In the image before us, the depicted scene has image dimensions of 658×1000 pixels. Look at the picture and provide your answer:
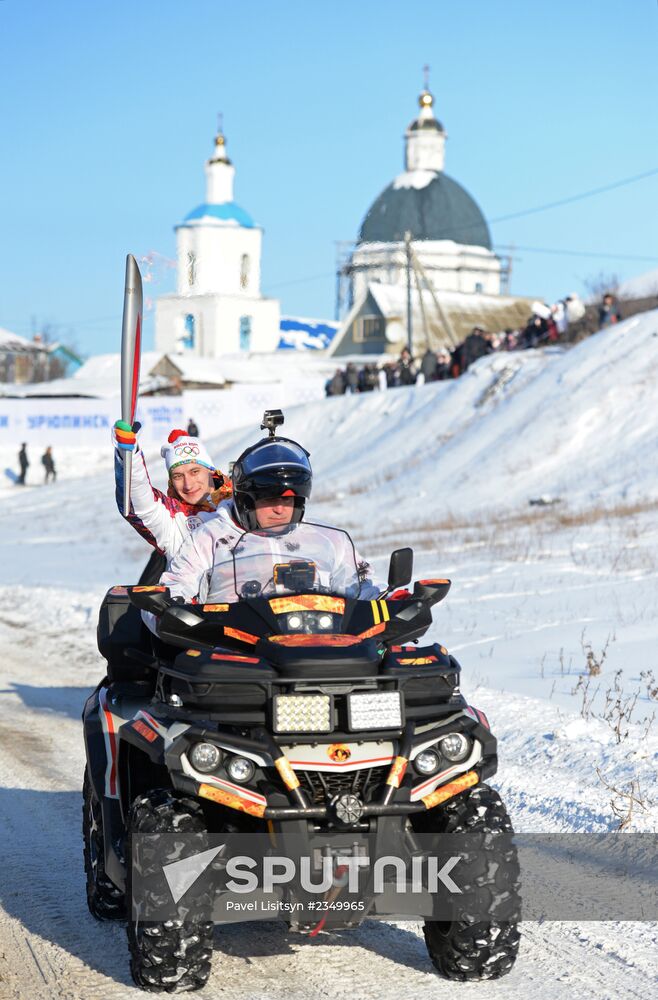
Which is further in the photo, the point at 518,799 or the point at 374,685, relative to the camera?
the point at 518,799

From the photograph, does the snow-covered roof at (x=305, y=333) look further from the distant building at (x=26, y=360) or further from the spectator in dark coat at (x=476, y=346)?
the spectator in dark coat at (x=476, y=346)

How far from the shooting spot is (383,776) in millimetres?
4711

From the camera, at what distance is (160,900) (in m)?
4.67

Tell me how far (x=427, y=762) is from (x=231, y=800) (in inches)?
27.7

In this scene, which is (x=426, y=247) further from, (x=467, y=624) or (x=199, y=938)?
(x=199, y=938)

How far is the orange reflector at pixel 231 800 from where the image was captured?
4.55 m

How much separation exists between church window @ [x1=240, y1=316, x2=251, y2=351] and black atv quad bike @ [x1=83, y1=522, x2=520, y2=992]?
3829 inches

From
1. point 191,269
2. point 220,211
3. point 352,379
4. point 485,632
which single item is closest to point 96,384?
point 220,211

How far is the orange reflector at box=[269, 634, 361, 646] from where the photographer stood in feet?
15.9

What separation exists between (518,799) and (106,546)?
23.2m

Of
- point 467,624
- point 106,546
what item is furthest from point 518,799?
point 106,546

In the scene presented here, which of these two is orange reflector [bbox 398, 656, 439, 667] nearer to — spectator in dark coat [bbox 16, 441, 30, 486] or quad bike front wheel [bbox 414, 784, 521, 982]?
quad bike front wheel [bbox 414, 784, 521, 982]

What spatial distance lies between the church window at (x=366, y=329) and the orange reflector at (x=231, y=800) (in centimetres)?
8059

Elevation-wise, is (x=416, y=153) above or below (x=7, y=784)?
above
